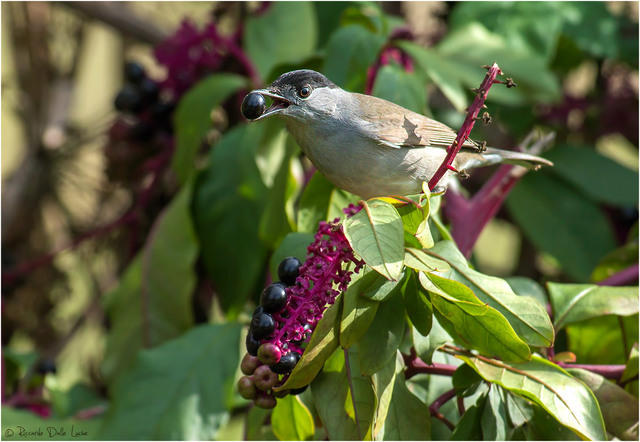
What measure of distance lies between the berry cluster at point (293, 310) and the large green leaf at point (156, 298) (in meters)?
1.02

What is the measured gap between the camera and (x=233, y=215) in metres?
2.44

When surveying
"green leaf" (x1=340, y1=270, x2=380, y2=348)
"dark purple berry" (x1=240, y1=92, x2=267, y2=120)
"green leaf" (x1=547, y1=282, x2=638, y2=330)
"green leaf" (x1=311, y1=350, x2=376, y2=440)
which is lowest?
"green leaf" (x1=311, y1=350, x2=376, y2=440)

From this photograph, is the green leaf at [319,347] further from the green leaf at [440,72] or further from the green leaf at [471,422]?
the green leaf at [440,72]

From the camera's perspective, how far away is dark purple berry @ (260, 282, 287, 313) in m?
1.35

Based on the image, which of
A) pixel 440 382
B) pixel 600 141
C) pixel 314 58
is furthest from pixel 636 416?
pixel 600 141

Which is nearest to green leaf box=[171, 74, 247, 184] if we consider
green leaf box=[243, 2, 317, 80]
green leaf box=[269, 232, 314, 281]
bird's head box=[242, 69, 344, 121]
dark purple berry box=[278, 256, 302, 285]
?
green leaf box=[243, 2, 317, 80]

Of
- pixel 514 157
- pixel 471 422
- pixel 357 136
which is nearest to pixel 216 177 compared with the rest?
pixel 357 136

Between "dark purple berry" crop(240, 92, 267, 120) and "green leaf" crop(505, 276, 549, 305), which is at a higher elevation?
"dark purple berry" crop(240, 92, 267, 120)

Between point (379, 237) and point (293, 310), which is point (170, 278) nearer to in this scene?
point (293, 310)

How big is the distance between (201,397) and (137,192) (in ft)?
4.07

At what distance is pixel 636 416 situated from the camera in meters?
1.61

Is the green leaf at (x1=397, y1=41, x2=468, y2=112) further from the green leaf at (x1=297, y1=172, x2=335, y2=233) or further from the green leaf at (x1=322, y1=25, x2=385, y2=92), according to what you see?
the green leaf at (x1=297, y1=172, x2=335, y2=233)

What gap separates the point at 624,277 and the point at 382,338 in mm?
929

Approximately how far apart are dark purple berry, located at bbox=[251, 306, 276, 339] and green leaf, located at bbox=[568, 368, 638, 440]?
0.73 meters
